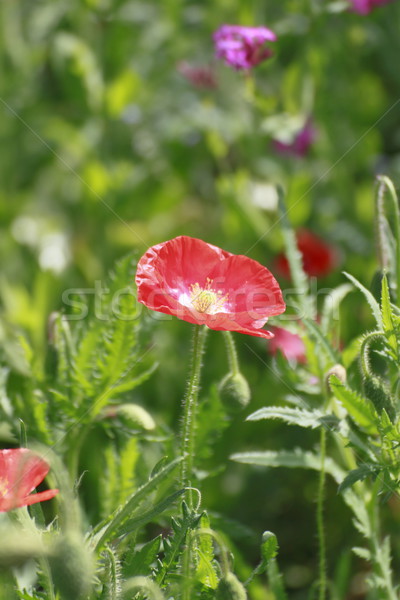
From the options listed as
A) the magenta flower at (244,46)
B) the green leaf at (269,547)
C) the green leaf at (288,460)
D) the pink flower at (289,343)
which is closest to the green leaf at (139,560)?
the green leaf at (269,547)

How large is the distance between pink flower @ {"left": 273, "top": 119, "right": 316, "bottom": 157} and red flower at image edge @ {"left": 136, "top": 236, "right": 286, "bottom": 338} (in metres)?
1.53

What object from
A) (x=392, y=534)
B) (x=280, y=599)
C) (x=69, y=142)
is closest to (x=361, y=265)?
(x=392, y=534)

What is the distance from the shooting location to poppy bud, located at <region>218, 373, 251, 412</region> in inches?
52.0

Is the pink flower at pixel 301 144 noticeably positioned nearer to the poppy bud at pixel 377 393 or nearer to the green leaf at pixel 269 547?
the poppy bud at pixel 377 393

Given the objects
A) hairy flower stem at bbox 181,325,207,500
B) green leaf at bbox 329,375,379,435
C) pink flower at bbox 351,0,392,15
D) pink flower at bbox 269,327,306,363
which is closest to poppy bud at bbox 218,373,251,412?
hairy flower stem at bbox 181,325,207,500

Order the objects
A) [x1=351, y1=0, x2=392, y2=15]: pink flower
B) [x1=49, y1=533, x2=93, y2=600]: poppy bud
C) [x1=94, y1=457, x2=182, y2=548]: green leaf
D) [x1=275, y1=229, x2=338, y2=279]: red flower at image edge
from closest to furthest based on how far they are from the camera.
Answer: [x1=49, y1=533, x2=93, y2=600]: poppy bud, [x1=94, y1=457, x2=182, y2=548]: green leaf, [x1=351, y1=0, x2=392, y2=15]: pink flower, [x1=275, y1=229, x2=338, y2=279]: red flower at image edge

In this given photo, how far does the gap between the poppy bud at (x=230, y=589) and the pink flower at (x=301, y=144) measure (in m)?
2.02

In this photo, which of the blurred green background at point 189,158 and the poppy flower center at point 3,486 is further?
the blurred green background at point 189,158

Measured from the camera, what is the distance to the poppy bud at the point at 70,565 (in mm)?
867

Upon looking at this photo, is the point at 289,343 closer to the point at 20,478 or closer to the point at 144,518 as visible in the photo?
the point at 144,518

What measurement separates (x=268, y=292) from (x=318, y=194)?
1.61 m

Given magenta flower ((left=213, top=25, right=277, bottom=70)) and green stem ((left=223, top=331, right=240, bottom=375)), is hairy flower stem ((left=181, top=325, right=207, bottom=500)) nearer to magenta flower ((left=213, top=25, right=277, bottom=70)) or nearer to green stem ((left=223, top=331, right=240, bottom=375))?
green stem ((left=223, top=331, right=240, bottom=375))

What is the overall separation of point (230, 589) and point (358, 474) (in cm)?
25

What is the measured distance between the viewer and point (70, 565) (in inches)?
34.1
